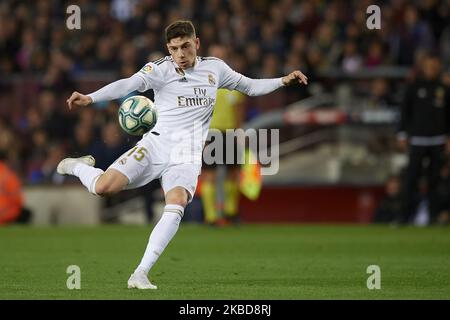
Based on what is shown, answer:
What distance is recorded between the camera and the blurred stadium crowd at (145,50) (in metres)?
19.8

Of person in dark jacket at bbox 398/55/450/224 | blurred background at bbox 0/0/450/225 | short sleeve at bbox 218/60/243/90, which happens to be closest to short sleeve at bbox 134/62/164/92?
short sleeve at bbox 218/60/243/90

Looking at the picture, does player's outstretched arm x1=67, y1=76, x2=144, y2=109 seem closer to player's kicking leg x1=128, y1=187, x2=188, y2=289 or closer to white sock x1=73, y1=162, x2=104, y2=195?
white sock x1=73, y1=162, x2=104, y2=195

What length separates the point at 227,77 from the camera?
1000cm

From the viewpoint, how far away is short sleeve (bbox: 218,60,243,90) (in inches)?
392

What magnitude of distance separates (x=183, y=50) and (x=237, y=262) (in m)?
2.88

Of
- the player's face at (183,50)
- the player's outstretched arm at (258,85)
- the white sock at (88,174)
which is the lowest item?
the white sock at (88,174)

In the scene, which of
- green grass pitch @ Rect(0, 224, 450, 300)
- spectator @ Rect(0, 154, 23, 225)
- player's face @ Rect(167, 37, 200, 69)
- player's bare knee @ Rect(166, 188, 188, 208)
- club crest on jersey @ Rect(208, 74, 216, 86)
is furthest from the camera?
spectator @ Rect(0, 154, 23, 225)

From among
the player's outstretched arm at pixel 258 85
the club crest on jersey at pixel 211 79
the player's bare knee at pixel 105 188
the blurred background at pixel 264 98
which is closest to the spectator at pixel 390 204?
the blurred background at pixel 264 98

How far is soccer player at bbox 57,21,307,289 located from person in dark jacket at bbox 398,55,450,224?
7281 mm

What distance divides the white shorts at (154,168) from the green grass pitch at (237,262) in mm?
831

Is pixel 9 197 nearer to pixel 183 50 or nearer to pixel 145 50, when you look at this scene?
pixel 145 50

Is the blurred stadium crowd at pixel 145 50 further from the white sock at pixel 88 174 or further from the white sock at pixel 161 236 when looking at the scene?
the white sock at pixel 161 236

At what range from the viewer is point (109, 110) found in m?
20.4

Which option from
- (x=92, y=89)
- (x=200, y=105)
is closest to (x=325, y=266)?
(x=200, y=105)
